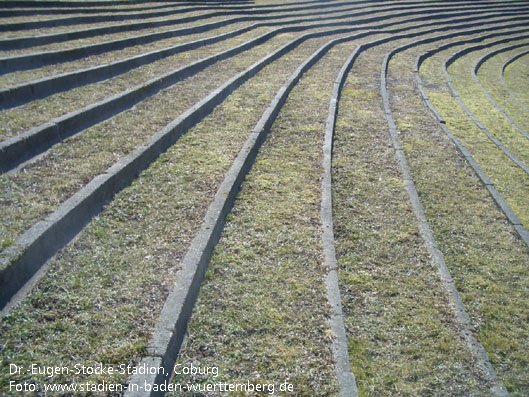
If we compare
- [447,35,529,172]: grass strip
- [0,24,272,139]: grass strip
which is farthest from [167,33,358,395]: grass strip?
[447,35,529,172]: grass strip

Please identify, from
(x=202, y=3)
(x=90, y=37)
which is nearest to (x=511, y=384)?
(x=90, y=37)

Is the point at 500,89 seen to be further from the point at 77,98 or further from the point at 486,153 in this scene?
the point at 77,98

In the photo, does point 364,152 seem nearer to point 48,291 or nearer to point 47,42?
point 48,291

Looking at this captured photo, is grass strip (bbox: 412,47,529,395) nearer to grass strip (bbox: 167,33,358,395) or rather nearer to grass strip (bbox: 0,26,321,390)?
grass strip (bbox: 167,33,358,395)

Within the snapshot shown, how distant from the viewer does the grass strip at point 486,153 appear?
22.4 feet

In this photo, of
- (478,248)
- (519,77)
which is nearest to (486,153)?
(478,248)

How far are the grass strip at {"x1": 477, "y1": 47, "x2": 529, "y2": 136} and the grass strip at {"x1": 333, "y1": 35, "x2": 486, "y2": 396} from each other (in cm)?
616

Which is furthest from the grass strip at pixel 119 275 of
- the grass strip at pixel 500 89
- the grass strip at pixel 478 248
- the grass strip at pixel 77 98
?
the grass strip at pixel 500 89

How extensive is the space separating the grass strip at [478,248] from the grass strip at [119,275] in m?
2.84

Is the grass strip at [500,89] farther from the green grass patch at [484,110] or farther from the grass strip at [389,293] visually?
the grass strip at [389,293]

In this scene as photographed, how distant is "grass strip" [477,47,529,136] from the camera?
38.1ft

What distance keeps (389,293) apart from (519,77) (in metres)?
14.8

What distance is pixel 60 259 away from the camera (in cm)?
388

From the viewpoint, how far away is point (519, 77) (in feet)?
52.2
